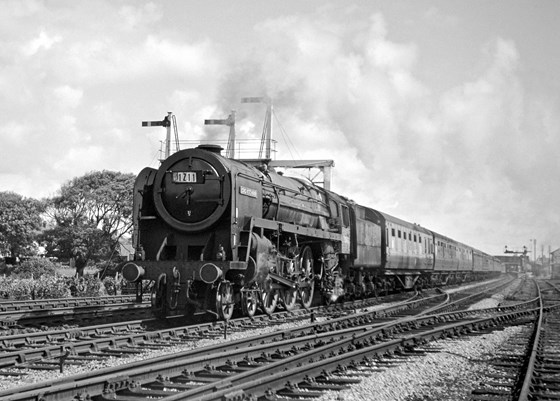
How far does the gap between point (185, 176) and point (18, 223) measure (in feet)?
112

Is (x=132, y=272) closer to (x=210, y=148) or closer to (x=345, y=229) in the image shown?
(x=210, y=148)

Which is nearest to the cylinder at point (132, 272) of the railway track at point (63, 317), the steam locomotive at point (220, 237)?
the steam locomotive at point (220, 237)

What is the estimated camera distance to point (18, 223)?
42.8 meters

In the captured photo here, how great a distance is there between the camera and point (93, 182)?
4475cm

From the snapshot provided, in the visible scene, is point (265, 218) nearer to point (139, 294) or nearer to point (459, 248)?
point (139, 294)

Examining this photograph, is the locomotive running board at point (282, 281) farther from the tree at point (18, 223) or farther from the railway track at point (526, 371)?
the tree at point (18, 223)

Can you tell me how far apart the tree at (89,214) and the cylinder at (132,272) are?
1263 inches

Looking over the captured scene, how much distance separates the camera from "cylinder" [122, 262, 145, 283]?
12.0 m

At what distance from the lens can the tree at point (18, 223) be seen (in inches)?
1686

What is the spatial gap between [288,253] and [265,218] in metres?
1.39

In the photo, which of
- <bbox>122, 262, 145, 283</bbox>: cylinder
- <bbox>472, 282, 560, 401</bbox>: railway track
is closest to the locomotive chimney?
<bbox>122, 262, 145, 283</bbox>: cylinder

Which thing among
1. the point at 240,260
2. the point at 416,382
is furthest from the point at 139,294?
the point at 416,382

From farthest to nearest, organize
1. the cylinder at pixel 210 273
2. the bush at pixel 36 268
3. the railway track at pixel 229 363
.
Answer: the bush at pixel 36 268 → the cylinder at pixel 210 273 → the railway track at pixel 229 363

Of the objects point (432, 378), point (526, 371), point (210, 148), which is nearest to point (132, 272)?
point (210, 148)
